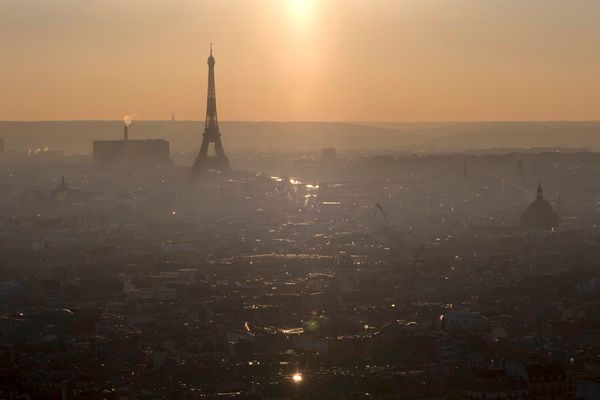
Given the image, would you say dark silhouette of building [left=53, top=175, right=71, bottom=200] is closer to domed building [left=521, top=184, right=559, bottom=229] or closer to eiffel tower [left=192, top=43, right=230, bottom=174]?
Result: eiffel tower [left=192, top=43, right=230, bottom=174]

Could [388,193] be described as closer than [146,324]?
No

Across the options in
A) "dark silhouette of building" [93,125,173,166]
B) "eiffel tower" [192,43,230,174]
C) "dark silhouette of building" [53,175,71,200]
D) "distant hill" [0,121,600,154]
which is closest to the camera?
"dark silhouette of building" [53,175,71,200]

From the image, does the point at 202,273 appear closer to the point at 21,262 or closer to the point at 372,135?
the point at 21,262

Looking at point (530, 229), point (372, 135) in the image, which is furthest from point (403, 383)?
point (372, 135)

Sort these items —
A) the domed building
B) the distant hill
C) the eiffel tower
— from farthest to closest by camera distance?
the distant hill < the eiffel tower < the domed building

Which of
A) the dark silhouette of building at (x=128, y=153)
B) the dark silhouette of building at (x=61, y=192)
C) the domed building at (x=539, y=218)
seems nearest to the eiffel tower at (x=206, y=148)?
the dark silhouette of building at (x=61, y=192)

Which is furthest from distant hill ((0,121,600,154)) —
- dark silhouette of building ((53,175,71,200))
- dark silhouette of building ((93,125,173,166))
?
dark silhouette of building ((53,175,71,200))

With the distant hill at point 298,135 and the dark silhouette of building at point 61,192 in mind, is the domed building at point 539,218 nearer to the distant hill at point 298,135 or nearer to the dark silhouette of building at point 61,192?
the dark silhouette of building at point 61,192
